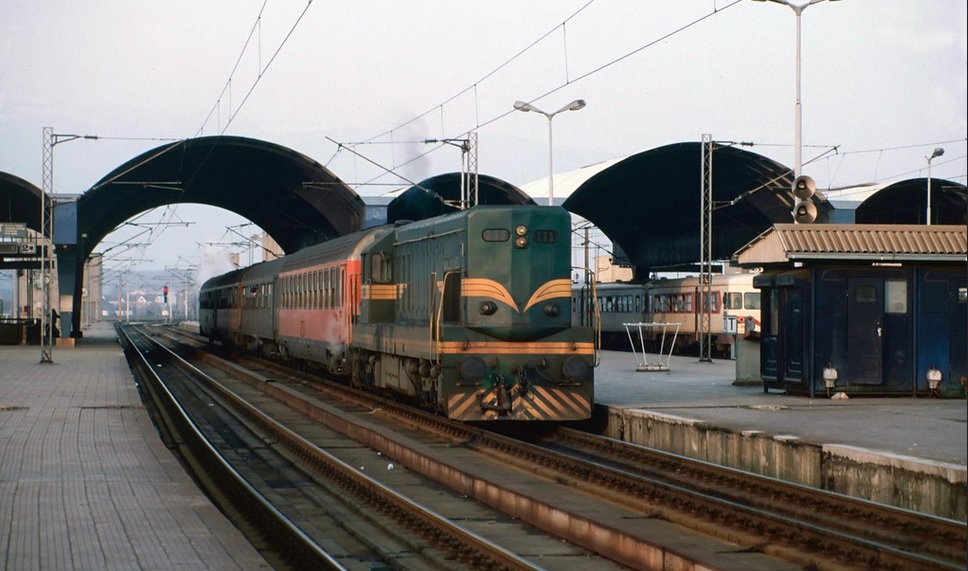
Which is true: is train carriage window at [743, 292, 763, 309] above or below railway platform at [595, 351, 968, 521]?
above

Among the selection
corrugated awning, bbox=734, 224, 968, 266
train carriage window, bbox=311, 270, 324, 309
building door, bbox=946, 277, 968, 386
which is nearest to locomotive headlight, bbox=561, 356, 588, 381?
corrugated awning, bbox=734, 224, 968, 266

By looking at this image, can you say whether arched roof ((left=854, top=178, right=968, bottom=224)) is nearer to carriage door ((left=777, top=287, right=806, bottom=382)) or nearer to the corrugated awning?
the corrugated awning

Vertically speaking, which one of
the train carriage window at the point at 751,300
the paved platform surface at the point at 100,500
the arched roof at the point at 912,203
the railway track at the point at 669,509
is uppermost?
the arched roof at the point at 912,203

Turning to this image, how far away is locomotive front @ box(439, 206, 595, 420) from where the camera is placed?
62.4ft

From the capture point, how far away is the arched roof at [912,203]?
54.3m

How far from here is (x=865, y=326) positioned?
2147 cm

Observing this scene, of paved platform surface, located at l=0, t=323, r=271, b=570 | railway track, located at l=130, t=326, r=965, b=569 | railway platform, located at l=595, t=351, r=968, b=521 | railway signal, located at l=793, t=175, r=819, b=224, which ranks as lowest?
railway track, located at l=130, t=326, r=965, b=569

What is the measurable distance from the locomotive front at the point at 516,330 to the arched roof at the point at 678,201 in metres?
28.2

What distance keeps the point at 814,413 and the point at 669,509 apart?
761 centimetres

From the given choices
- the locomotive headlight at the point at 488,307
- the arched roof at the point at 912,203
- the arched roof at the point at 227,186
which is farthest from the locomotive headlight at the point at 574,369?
the arched roof at the point at 912,203

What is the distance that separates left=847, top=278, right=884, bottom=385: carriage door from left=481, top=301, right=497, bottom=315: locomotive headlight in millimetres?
6883

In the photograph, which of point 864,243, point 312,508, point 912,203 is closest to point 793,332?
point 864,243

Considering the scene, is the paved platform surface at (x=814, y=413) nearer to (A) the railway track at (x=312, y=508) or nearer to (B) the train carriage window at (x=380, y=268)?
(B) the train carriage window at (x=380, y=268)

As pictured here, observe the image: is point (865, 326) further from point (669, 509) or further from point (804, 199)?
point (669, 509)
